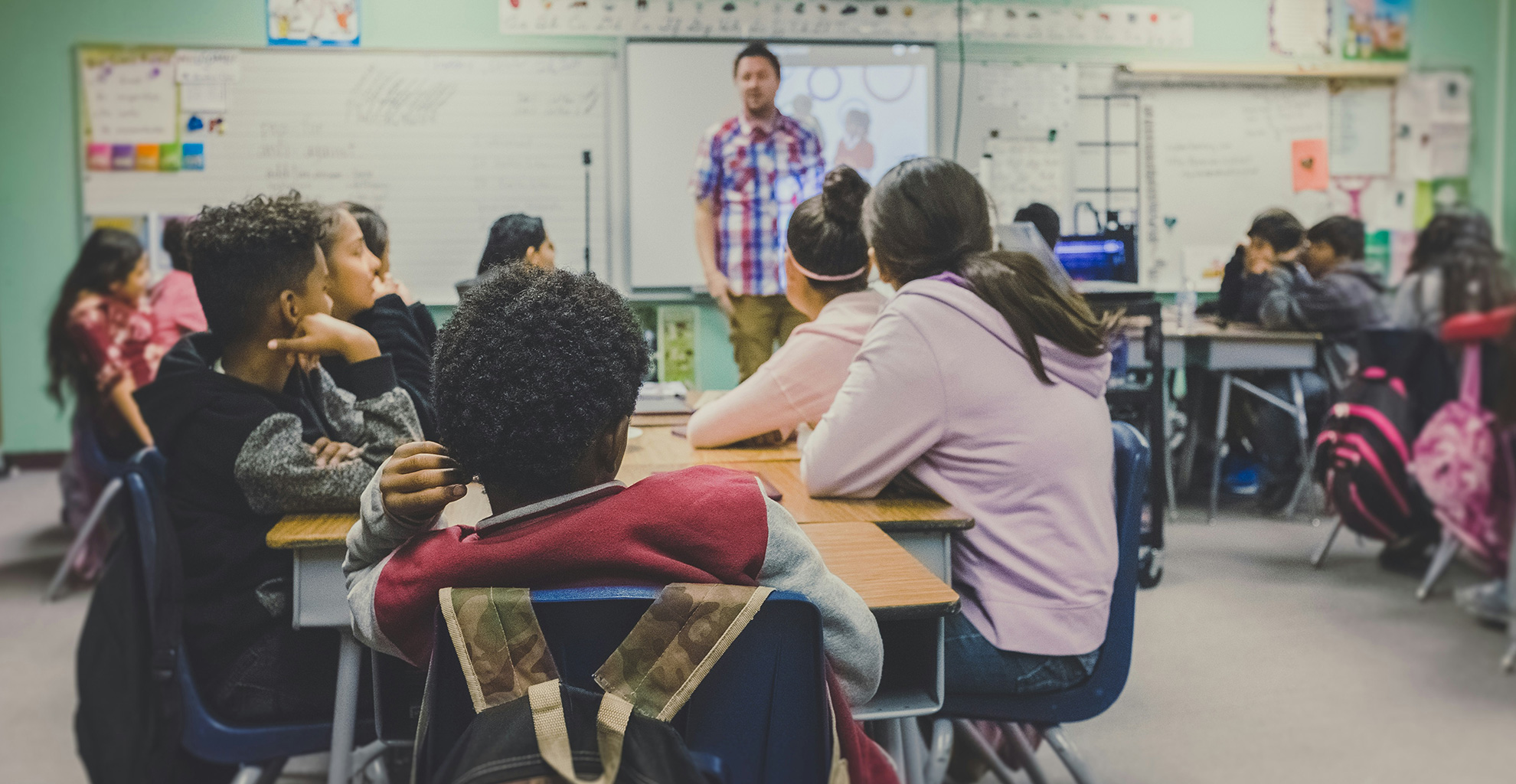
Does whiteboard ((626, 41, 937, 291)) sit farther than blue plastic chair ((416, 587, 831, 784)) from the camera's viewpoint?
Yes

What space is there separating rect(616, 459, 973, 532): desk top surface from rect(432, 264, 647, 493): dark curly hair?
16.8 inches

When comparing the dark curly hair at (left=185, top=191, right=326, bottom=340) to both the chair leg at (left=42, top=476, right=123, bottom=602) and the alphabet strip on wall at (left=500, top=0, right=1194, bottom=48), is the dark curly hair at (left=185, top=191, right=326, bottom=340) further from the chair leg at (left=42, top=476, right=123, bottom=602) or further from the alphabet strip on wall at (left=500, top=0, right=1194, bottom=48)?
the alphabet strip on wall at (left=500, top=0, right=1194, bottom=48)

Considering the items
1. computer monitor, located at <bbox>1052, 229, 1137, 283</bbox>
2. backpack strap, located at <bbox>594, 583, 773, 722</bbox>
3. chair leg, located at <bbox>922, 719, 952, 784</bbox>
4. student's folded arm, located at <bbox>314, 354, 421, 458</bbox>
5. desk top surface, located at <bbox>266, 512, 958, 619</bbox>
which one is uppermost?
computer monitor, located at <bbox>1052, 229, 1137, 283</bbox>

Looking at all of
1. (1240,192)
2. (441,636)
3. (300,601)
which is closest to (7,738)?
(300,601)

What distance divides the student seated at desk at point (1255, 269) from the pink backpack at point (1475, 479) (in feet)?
13.4

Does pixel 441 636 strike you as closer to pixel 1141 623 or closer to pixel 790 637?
pixel 790 637

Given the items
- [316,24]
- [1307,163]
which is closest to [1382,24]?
[316,24]

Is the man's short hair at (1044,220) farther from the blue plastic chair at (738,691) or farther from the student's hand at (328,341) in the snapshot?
the blue plastic chair at (738,691)

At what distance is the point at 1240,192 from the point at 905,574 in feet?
15.7

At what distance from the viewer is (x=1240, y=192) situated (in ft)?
17.0

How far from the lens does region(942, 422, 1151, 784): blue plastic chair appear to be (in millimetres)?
1357

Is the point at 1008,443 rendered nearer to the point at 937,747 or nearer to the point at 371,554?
the point at 937,747

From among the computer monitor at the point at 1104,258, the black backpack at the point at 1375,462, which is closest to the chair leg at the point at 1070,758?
the black backpack at the point at 1375,462

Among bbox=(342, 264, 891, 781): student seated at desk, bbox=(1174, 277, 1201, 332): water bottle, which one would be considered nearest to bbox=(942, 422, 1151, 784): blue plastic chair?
bbox=(342, 264, 891, 781): student seated at desk
